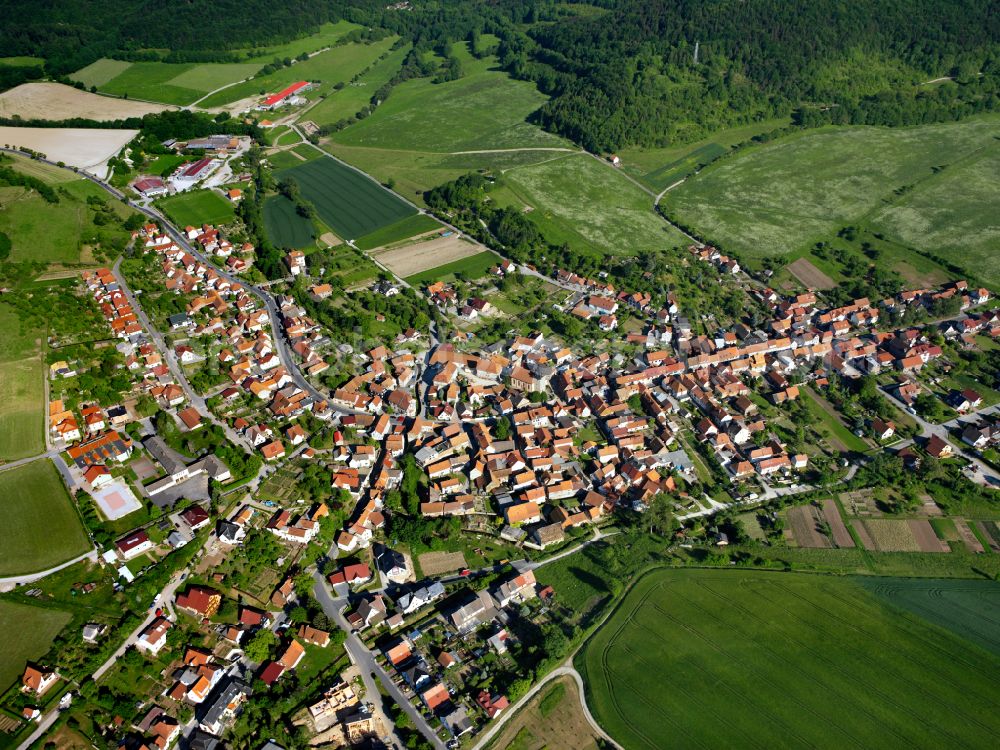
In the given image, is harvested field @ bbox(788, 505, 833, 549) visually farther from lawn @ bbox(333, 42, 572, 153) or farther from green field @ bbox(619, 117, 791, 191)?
lawn @ bbox(333, 42, 572, 153)

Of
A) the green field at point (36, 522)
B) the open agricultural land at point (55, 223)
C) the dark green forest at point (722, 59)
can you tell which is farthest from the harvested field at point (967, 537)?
the open agricultural land at point (55, 223)

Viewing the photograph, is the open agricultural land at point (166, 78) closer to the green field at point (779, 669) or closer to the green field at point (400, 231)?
the green field at point (400, 231)

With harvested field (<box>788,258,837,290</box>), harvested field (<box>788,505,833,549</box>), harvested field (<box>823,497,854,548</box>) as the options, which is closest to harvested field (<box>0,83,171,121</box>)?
harvested field (<box>788,258,837,290</box>)

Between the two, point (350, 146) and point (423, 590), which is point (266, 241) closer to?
point (350, 146)

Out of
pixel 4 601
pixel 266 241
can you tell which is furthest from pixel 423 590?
pixel 266 241

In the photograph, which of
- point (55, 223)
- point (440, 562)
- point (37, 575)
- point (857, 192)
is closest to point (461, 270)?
point (440, 562)

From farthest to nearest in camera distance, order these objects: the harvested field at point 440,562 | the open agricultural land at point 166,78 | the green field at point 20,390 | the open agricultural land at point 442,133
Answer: the open agricultural land at point 166,78 < the open agricultural land at point 442,133 < the green field at point 20,390 < the harvested field at point 440,562
